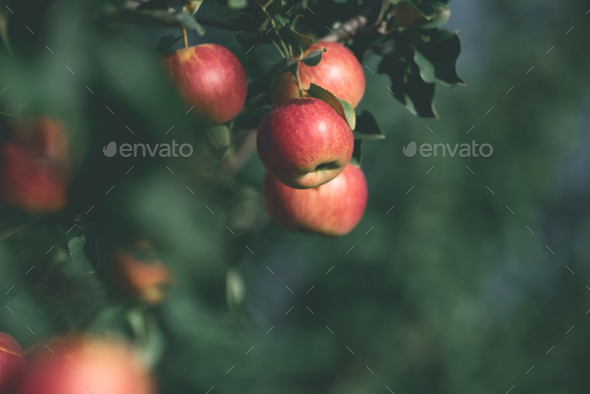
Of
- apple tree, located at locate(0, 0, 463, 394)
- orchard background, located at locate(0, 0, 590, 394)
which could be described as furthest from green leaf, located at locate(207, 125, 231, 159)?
orchard background, located at locate(0, 0, 590, 394)

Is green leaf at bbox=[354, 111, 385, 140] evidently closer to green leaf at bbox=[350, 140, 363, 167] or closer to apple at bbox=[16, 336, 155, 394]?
green leaf at bbox=[350, 140, 363, 167]

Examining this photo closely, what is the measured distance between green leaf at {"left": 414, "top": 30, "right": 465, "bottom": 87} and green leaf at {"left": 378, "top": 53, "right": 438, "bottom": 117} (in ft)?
0.11

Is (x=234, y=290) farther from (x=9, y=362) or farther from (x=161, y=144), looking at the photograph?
(x=161, y=144)

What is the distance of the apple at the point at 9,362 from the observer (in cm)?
75

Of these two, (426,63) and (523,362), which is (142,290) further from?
(523,362)

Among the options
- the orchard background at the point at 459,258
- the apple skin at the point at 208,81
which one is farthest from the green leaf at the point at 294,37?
the orchard background at the point at 459,258

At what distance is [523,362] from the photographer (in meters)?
5.44

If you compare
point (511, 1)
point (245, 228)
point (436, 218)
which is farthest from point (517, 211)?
point (245, 228)

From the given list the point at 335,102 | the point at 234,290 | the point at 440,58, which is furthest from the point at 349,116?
the point at 234,290

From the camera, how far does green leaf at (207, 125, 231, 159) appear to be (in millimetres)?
805

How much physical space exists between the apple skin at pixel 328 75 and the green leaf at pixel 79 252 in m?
0.43

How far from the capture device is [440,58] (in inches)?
37.7

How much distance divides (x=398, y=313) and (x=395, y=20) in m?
5.55

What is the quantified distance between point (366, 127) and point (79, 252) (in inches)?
20.9
